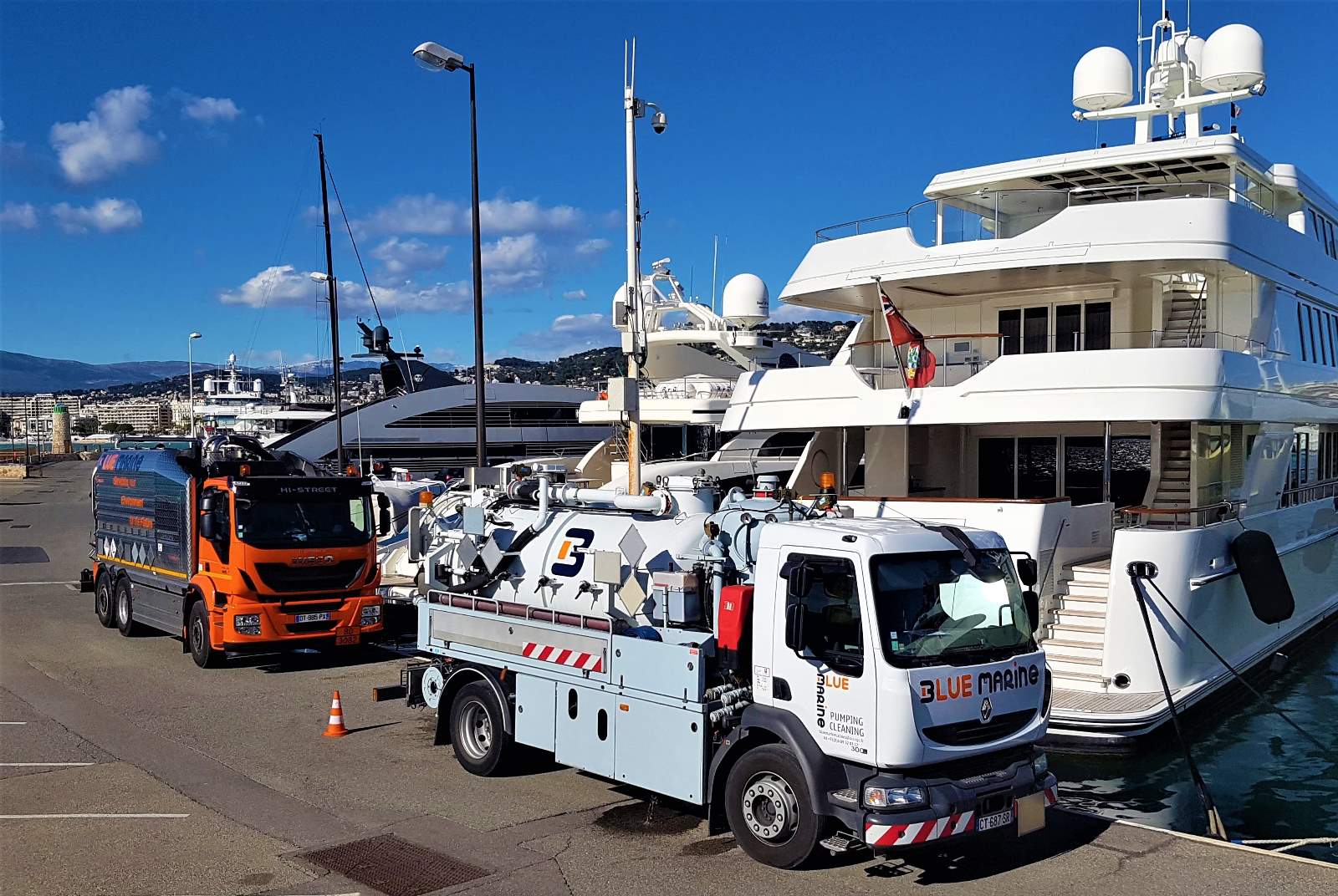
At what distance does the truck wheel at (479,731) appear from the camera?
9.17 m

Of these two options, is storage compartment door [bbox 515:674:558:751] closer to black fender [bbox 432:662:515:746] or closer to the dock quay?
black fender [bbox 432:662:515:746]

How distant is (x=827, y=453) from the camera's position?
62.1 ft

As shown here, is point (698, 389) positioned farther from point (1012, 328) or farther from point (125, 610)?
point (125, 610)

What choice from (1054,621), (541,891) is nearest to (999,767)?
(541,891)

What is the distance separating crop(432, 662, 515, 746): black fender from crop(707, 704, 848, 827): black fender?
226 cm

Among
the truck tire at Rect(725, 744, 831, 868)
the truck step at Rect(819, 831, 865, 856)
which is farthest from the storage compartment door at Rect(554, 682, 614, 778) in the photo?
the truck step at Rect(819, 831, 865, 856)

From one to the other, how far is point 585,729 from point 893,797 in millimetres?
2740

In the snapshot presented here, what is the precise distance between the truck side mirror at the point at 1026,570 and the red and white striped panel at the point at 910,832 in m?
2.12

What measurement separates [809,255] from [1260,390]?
6.92 metres

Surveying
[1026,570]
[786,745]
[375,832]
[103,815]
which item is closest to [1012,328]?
[1026,570]

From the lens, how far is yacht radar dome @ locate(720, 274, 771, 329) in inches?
1575

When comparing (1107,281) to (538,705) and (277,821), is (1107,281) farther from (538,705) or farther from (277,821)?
(277,821)

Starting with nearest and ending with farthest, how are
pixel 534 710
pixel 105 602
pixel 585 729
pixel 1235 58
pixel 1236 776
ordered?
pixel 585 729 < pixel 534 710 < pixel 1236 776 < pixel 105 602 < pixel 1235 58

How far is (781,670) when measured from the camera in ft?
23.3
